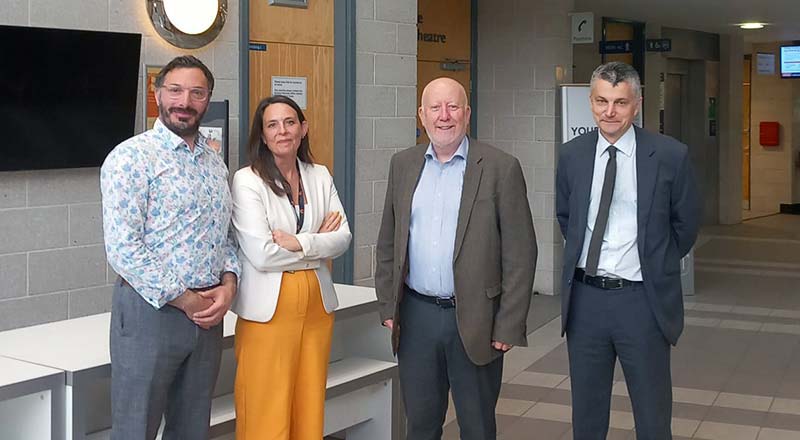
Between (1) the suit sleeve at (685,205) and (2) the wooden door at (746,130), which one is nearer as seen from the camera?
(1) the suit sleeve at (685,205)

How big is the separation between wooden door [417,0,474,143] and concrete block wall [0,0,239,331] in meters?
3.76

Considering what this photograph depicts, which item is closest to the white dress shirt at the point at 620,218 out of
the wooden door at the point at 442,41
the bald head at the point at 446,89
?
the bald head at the point at 446,89

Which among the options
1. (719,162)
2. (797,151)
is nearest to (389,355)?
(719,162)

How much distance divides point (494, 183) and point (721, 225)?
12549mm

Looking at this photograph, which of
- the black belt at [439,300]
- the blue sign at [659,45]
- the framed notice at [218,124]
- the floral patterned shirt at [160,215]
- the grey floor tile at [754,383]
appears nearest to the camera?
the floral patterned shirt at [160,215]

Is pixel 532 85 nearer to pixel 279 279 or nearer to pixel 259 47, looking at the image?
pixel 259 47

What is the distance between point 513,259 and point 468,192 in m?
0.27

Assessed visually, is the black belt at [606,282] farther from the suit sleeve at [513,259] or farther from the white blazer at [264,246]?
the white blazer at [264,246]

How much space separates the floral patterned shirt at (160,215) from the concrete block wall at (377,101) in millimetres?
3461

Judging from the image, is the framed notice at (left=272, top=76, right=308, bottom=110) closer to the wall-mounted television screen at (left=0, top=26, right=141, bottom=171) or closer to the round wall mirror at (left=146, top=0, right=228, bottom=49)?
the round wall mirror at (left=146, top=0, right=228, bottom=49)

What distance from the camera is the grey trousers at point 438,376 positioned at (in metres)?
3.50

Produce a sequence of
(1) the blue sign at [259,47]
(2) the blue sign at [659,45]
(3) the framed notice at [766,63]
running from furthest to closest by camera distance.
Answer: (3) the framed notice at [766,63] → (2) the blue sign at [659,45] → (1) the blue sign at [259,47]

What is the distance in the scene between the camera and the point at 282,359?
11.3ft

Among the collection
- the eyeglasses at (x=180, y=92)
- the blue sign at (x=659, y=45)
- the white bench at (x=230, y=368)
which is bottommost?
the white bench at (x=230, y=368)
